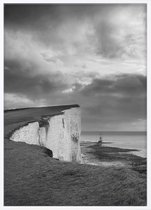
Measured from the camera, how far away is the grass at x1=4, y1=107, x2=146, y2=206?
3.37 metres

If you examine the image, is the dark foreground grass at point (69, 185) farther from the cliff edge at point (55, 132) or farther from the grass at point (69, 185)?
the cliff edge at point (55, 132)

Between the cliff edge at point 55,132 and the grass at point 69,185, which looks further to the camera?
the cliff edge at point 55,132

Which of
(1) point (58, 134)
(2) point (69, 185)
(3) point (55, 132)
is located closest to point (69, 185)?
(2) point (69, 185)

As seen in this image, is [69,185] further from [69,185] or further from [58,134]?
[58,134]

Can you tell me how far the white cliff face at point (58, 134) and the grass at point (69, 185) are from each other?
10.4ft

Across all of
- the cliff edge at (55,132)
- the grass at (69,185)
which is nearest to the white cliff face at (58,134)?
the cliff edge at (55,132)

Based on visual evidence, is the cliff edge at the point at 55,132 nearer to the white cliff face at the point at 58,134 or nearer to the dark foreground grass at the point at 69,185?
the white cliff face at the point at 58,134

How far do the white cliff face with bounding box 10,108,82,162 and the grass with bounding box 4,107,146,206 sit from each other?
318cm

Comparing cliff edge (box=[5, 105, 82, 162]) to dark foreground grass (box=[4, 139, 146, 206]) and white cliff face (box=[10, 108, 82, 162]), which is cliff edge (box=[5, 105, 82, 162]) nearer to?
white cliff face (box=[10, 108, 82, 162])

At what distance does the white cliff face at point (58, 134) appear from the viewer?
906cm

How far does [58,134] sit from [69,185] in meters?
9.58

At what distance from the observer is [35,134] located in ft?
32.0

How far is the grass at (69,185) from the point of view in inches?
132

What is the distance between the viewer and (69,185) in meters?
3.89
